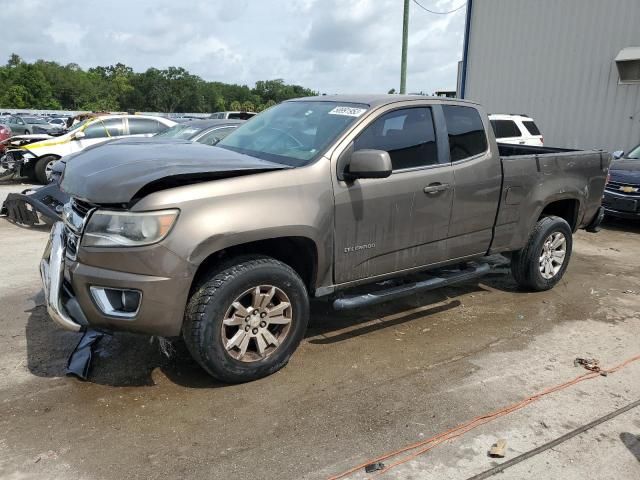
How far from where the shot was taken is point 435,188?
4.26 metres

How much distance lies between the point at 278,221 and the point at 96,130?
10.6 m

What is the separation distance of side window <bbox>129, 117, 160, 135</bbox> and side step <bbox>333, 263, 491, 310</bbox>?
978cm

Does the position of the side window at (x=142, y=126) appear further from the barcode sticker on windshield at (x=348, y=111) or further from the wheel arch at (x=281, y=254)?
the wheel arch at (x=281, y=254)

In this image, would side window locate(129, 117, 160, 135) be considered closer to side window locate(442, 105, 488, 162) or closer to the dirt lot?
the dirt lot

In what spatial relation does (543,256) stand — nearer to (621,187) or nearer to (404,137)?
(404,137)

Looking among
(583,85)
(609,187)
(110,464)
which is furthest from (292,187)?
(583,85)

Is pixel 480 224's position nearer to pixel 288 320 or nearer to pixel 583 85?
pixel 288 320

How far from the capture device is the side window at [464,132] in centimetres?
454

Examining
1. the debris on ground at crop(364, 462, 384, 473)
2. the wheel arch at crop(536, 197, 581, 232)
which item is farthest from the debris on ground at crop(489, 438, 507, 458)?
the wheel arch at crop(536, 197, 581, 232)

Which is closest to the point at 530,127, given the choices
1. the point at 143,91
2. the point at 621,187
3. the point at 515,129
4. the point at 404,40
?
the point at 515,129

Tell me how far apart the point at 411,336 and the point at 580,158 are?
2686 millimetres

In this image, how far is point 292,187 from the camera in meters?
3.53

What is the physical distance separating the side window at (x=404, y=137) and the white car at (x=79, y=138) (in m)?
9.35

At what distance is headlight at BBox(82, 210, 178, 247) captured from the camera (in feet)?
10.00
